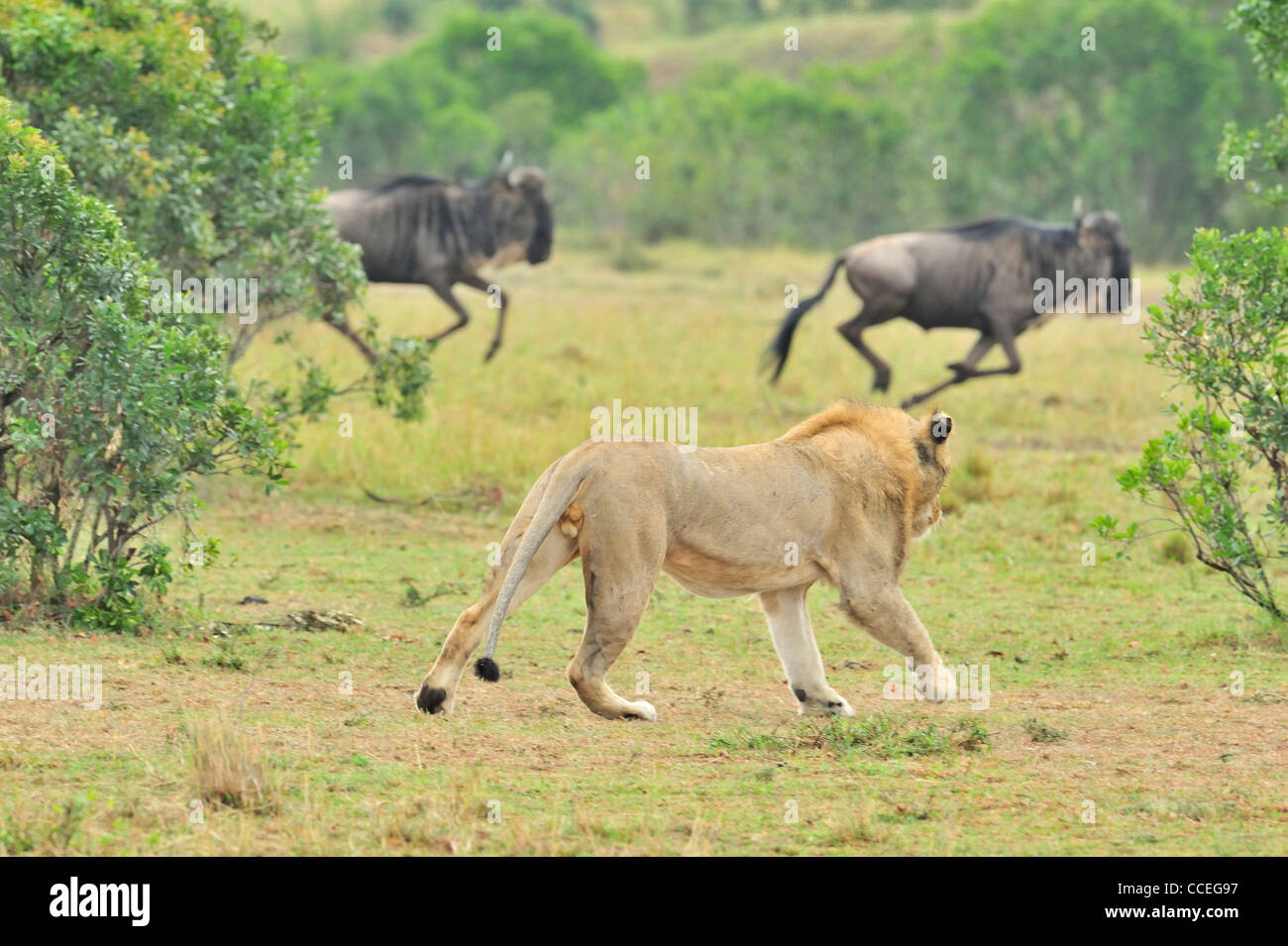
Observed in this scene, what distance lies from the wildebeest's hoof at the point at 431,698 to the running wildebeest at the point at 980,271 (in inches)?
408

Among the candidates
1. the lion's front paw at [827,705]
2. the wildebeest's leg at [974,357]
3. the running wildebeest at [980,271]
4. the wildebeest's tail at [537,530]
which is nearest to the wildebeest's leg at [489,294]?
the running wildebeest at [980,271]

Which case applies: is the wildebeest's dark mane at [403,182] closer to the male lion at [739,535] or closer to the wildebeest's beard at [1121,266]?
the wildebeest's beard at [1121,266]

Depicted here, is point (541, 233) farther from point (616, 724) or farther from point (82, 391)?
point (616, 724)

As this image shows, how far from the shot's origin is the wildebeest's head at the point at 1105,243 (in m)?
17.2

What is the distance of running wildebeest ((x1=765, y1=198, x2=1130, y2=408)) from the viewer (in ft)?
55.4

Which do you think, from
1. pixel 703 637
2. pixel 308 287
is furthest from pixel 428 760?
pixel 308 287

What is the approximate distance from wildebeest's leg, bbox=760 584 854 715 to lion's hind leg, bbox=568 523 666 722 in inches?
30.6

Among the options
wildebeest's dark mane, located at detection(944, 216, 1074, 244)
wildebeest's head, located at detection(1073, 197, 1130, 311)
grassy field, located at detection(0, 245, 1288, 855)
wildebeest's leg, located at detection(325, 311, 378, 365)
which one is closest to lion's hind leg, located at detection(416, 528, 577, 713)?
grassy field, located at detection(0, 245, 1288, 855)

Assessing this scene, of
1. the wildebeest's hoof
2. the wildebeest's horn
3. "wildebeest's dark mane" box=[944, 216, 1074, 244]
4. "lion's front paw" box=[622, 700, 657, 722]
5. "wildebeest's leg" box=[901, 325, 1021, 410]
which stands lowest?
"lion's front paw" box=[622, 700, 657, 722]

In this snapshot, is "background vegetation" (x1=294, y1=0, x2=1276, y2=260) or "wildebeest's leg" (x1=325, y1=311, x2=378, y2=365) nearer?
"wildebeest's leg" (x1=325, y1=311, x2=378, y2=365)

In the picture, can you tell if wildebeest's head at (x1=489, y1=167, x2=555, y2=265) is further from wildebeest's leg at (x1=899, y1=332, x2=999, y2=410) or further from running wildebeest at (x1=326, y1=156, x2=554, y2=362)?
wildebeest's leg at (x1=899, y1=332, x2=999, y2=410)

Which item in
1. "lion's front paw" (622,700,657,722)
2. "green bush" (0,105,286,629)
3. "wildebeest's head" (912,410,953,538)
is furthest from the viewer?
"green bush" (0,105,286,629)

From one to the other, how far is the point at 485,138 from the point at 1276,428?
1632 inches
